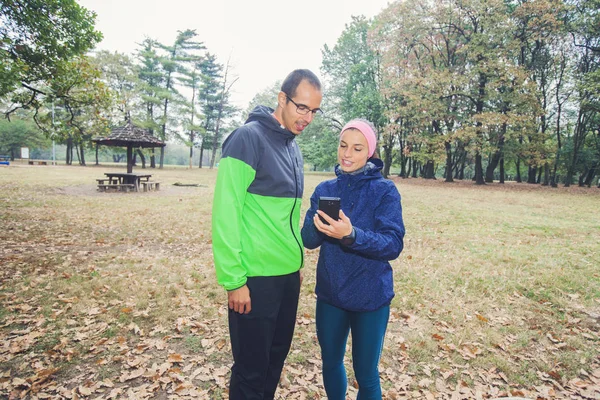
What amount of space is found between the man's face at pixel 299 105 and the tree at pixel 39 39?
29.3 ft

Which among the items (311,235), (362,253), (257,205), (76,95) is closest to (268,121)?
(257,205)

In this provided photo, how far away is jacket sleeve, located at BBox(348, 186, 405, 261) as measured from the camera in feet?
6.03

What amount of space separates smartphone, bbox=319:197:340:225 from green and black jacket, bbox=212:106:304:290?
349mm

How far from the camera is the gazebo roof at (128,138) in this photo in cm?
1691

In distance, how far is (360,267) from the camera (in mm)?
2053

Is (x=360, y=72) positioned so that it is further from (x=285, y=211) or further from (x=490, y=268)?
(x=285, y=211)

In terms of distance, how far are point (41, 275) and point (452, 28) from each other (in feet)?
101

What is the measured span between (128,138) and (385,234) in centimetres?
1860

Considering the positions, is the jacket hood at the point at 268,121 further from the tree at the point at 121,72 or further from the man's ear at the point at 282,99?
the tree at the point at 121,72

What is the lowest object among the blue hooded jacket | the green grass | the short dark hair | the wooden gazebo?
the green grass

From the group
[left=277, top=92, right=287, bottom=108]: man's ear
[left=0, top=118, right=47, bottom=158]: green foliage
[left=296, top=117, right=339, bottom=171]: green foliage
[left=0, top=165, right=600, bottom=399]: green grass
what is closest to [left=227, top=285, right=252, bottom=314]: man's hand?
[left=277, top=92, right=287, bottom=108]: man's ear

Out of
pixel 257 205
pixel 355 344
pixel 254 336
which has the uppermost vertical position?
pixel 257 205

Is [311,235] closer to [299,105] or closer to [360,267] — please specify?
[360,267]

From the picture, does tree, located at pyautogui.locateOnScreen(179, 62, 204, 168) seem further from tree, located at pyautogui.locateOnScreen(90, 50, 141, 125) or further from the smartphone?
the smartphone
